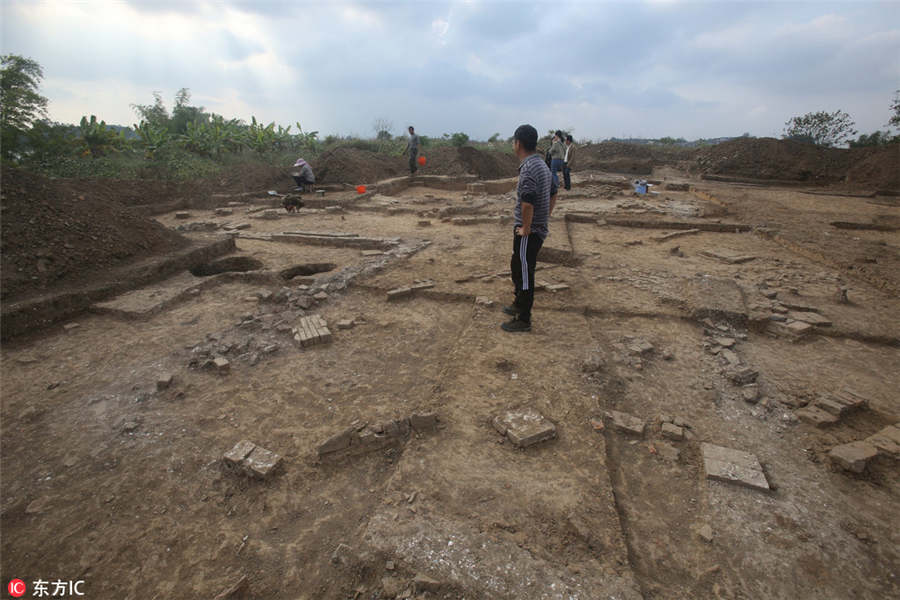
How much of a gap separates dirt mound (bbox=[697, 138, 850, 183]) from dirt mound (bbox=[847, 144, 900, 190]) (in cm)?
47

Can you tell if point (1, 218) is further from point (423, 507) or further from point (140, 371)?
point (423, 507)

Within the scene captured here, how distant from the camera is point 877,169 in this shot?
14547 mm

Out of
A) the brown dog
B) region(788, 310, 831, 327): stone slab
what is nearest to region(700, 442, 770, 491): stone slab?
region(788, 310, 831, 327): stone slab

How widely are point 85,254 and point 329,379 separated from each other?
426 cm

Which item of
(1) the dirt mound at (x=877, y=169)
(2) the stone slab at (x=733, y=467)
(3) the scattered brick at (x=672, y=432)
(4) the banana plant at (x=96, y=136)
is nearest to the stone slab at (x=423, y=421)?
(3) the scattered brick at (x=672, y=432)

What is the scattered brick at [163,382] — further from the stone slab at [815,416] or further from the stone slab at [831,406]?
the stone slab at [831,406]

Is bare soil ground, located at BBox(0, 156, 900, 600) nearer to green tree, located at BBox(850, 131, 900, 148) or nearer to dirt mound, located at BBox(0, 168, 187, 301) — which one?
dirt mound, located at BBox(0, 168, 187, 301)

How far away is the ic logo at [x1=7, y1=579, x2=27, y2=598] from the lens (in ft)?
5.93

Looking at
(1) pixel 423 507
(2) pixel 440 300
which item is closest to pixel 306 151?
(2) pixel 440 300

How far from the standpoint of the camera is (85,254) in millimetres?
5047

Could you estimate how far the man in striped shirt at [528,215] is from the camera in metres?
3.64

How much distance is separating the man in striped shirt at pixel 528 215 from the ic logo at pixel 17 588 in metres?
3.42

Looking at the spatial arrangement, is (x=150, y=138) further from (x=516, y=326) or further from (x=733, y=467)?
(x=733, y=467)

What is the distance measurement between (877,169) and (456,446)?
68.2 ft
